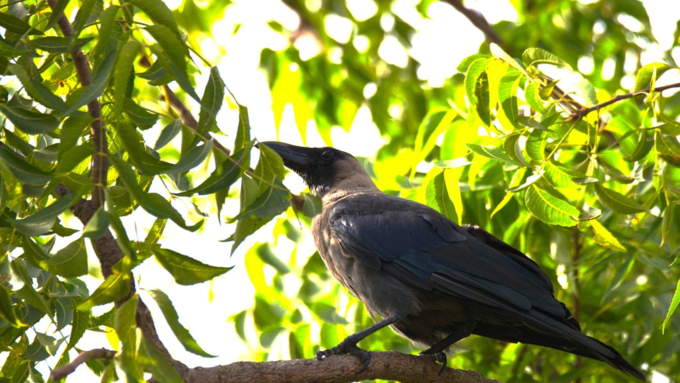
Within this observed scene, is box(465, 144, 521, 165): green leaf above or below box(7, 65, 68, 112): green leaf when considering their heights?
below

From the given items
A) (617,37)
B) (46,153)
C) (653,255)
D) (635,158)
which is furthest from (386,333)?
(617,37)

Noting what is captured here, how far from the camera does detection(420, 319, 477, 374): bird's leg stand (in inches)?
142

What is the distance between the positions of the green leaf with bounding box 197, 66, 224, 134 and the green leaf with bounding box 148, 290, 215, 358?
490 millimetres

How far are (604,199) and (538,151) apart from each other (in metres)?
0.36

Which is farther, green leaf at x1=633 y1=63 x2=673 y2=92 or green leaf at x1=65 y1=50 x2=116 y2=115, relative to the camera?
green leaf at x1=633 y1=63 x2=673 y2=92

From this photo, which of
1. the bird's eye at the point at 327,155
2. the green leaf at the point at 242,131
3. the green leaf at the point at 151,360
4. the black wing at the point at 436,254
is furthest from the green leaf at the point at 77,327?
the bird's eye at the point at 327,155

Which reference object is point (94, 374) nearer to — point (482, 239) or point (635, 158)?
point (482, 239)

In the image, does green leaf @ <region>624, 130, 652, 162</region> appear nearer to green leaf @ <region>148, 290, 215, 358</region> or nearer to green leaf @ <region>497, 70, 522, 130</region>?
green leaf @ <region>497, 70, 522, 130</region>

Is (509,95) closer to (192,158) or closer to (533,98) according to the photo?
(533,98)

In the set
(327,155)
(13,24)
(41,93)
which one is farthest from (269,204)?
(327,155)

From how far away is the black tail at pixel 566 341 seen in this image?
3.09m

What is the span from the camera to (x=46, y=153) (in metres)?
2.00

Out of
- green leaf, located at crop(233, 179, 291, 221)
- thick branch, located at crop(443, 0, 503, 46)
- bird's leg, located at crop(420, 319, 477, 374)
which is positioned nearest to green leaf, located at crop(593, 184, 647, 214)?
bird's leg, located at crop(420, 319, 477, 374)

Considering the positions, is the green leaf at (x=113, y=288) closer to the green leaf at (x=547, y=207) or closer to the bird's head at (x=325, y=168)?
the green leaf at (x=547, y=207)
